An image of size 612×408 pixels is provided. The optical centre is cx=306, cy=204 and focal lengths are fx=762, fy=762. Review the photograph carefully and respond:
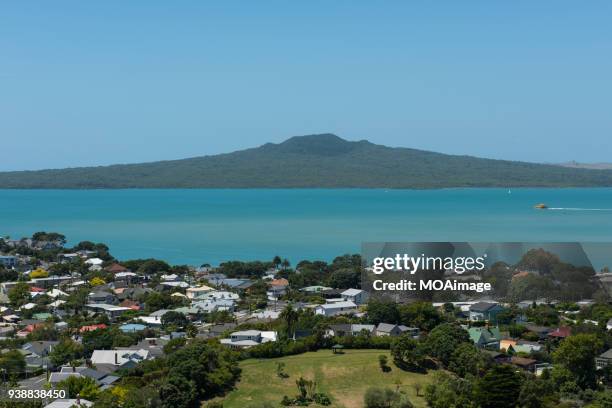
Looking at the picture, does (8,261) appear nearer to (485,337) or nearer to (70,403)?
(70,403)

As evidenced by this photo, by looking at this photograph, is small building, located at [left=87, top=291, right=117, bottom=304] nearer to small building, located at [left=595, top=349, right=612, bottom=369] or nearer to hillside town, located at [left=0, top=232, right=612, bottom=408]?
hillside town, located at [left=0, top=232, right=612, bottom=408]

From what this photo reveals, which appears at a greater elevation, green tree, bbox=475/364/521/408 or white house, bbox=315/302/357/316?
green tree, bbox=475/364/521/408

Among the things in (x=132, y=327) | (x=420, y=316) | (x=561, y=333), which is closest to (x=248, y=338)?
(x=132, y=327)

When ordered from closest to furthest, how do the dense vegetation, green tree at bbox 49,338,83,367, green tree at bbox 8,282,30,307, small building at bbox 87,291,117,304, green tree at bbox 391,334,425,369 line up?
green tree at bbox 391,334,425,369 → green tree at bbox 49,338,83,367 → green tree at bbox 8,282,30,307 → small building at bbox 87,291,117,304 → the dense vegetation

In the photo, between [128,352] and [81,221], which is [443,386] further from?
[81,221]

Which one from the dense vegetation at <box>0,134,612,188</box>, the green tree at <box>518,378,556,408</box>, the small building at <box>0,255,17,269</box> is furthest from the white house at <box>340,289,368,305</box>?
the dense vegetation at <box>0,134,612,188</box>

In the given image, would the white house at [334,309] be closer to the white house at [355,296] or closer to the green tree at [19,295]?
the white house at [355,296]
